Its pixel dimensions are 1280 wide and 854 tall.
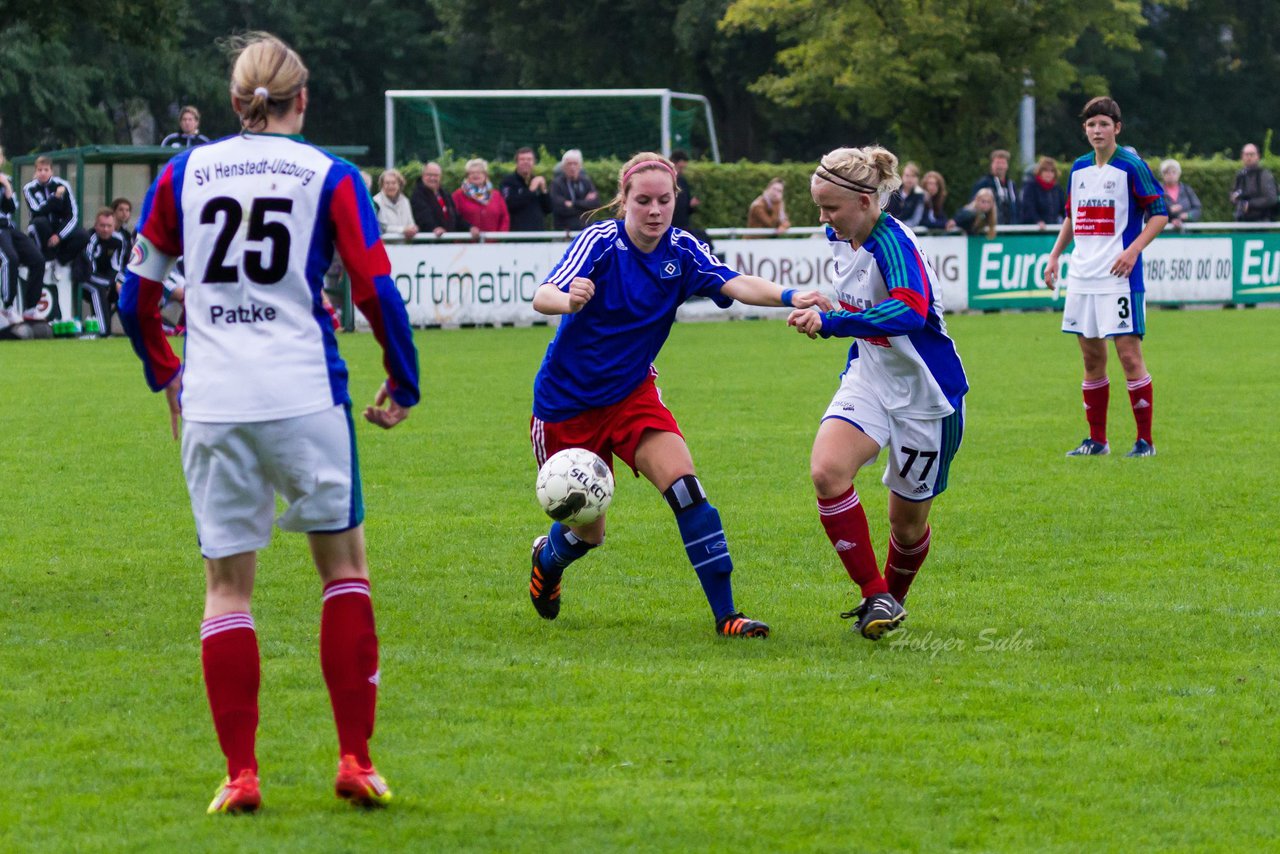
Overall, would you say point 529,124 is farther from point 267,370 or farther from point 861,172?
point 267,370

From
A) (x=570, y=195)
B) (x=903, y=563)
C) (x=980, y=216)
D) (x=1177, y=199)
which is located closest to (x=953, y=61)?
(x=1177, y=199)

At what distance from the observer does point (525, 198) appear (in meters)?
23.0

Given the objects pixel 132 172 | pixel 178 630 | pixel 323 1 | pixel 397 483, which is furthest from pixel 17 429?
pixel 323 1

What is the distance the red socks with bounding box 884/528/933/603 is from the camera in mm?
6797

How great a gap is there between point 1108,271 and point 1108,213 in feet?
1.23

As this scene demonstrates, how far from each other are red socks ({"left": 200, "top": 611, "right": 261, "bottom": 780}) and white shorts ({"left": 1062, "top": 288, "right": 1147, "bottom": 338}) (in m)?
8.37

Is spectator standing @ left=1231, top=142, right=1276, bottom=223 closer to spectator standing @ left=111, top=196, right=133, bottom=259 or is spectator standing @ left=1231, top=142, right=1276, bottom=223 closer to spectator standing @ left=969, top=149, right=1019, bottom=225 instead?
spectator standing @ left=969, top=149, right=1019, bottom=225

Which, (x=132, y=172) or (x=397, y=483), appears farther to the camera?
(x=132, y=172)

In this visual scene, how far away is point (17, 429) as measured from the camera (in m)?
13.0

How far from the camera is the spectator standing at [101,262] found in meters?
21.9

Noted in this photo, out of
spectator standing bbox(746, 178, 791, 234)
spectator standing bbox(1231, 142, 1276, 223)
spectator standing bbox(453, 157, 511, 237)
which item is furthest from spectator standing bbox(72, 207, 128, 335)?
spectator standing bbox(1231, 142, 1276, 223)

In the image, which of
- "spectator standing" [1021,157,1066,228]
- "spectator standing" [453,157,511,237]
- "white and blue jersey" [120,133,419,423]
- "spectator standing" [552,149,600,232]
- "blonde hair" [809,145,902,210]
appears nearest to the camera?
"white and blue jersey" [120,133,419,423]

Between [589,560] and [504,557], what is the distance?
398mm

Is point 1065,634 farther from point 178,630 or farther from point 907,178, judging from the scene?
point 907,178
